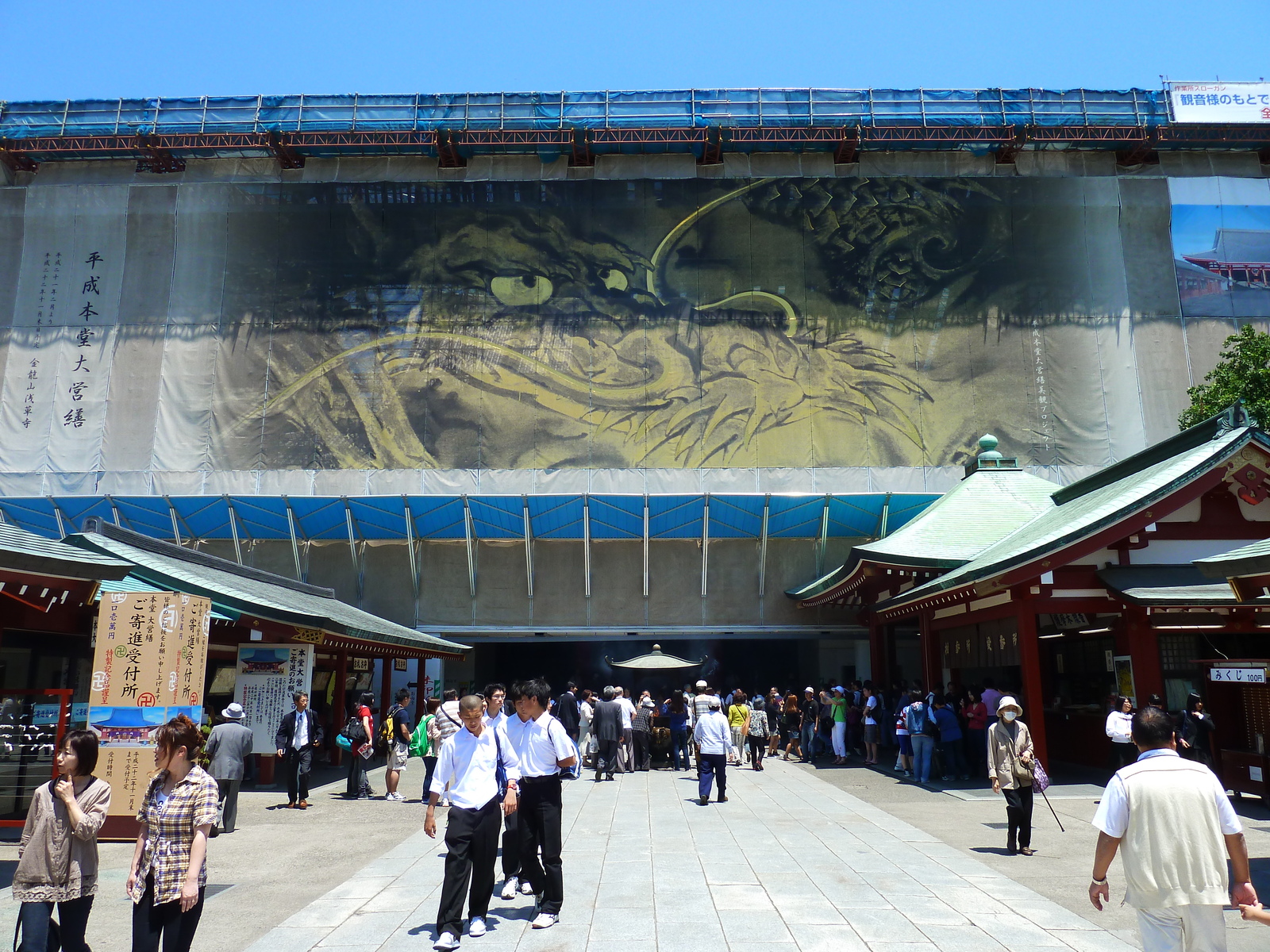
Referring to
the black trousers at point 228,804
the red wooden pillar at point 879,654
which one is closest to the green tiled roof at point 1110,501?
the red wooden pillar at point 879,654

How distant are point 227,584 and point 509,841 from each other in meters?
9.75

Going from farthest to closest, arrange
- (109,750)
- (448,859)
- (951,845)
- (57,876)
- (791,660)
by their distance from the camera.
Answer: (791,660) < (109,750) < (951,845) < (448,859) < (57,876)

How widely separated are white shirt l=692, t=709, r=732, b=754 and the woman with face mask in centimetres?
417

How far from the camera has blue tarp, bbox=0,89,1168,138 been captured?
3066 centimetres

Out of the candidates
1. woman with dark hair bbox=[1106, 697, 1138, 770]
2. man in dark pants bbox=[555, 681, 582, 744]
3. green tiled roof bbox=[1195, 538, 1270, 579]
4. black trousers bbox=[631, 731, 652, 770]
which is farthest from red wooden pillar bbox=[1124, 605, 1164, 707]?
man in dark pants bbox=[555, 681, 582, 744]

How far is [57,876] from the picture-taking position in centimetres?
488

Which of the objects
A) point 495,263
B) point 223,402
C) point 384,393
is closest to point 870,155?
point 495,263

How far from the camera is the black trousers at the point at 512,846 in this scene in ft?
23.4

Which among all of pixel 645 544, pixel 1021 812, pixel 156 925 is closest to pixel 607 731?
pixel 1021 812

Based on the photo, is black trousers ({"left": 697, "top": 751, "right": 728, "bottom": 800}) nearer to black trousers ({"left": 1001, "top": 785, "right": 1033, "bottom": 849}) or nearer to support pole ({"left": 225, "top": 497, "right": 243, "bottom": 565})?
black trousers ({"left": 1001, "top": 785, "right": 1033, "bottom": 849})

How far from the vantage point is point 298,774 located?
12.6 metres

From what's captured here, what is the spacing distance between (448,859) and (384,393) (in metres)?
24.4

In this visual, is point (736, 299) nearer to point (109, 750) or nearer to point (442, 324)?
point (442, 324)

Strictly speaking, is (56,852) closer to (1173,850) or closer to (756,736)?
(1173,850)
